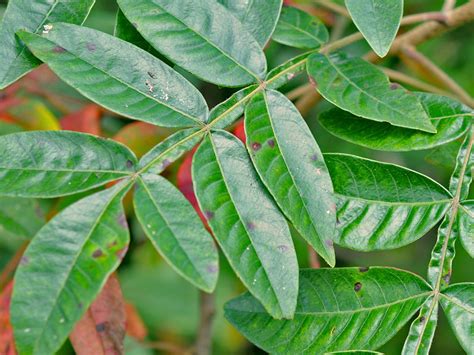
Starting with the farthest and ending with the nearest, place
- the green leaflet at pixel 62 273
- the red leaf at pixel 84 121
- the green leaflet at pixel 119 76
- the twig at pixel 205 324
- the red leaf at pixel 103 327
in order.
A: 1. the twig at pixel 205 324
2. the red leaf at pixel 84 121
3. the red leaf at pixel 103 327
4. the green leaflet at pixel 119 76
5. the green leaflet at pixel 62 273

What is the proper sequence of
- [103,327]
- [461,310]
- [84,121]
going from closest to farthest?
[461,310]
[103,327]
[84,121]

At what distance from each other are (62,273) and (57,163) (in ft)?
0.40

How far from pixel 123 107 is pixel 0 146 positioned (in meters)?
0.13

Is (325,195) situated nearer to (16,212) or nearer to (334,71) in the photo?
(334,71)

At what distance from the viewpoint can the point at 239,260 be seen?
70 centimetres

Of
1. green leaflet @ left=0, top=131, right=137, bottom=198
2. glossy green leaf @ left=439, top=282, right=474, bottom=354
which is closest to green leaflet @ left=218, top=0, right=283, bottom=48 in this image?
green leaflet @ left=0, top=131, right=137, bottom=198

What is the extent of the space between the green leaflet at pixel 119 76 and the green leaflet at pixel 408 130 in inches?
6.8

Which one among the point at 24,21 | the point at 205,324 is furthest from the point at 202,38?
the point at 205,324

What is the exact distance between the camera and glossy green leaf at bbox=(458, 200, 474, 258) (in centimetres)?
78

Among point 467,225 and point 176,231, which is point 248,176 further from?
point 467,225

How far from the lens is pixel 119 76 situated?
770 mm

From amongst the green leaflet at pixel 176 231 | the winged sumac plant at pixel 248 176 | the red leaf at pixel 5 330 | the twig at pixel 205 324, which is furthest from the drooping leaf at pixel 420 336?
the twig at pixel 205 324

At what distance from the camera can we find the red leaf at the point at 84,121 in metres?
1.22

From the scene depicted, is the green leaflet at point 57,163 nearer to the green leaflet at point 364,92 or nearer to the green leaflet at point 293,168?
the green leaflet at point 293,168
